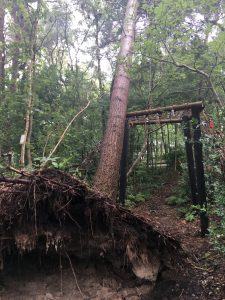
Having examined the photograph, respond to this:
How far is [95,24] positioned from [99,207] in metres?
9.92

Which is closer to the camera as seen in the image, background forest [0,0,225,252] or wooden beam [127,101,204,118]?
wooden beam [127,101,204,118]

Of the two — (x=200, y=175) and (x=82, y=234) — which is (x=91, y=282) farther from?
(x=200, y=175)

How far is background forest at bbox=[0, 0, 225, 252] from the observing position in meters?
6.02

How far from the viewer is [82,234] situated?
3.66 metres

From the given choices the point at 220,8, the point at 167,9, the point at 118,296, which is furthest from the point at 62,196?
the point at 220,8

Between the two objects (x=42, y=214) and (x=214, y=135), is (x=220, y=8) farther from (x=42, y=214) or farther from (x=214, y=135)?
(x=42, y=214)

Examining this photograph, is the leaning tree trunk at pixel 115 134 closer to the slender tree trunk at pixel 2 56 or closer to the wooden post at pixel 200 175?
the wooden post at pixel 200 175

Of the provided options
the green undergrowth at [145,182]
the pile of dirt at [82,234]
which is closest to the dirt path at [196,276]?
the pile of dirt at [82,234]

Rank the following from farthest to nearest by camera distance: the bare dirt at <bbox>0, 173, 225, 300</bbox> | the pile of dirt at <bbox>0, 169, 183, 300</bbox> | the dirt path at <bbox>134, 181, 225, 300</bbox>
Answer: the dirt path at <bbox>134, 181, 225, 300</bbox> → the bare dirt at <bbox>0, 173, 225, 300</bbox> → the pile of dirt at <bbox>0, 169, 183, 300</bbox>

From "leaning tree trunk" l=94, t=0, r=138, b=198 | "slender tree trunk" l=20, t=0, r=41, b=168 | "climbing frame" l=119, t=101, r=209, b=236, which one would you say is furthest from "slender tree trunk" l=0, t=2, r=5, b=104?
"climbing frame" l=119, t=101, r=209, b=236

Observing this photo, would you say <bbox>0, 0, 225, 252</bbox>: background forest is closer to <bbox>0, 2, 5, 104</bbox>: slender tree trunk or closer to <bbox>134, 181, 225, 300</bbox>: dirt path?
<bbox>0, 2, 5, 104</bbox>: slender tree trunk

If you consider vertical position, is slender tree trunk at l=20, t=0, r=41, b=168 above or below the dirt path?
above

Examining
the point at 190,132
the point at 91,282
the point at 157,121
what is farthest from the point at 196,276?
the point at 157,121

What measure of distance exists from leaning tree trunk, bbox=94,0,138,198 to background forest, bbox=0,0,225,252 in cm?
39
